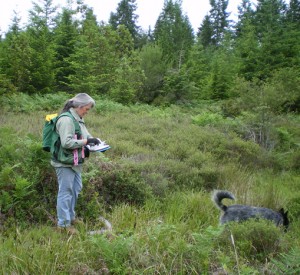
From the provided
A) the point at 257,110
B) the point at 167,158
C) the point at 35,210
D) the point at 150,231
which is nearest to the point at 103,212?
the point at 35,210

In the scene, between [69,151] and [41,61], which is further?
[41,61]

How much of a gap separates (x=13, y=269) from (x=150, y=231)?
159 centimetres

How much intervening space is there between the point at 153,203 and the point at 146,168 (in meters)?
1.55

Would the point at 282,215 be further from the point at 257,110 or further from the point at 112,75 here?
the point at 112,75

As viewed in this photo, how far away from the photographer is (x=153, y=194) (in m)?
6.50

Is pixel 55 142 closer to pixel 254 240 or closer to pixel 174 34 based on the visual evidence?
pixel 254 240

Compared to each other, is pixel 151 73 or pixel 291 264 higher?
pixel 151 73

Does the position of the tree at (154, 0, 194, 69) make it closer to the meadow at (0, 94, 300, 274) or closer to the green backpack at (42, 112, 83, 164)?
the meadow at (0, 94, 300, 274)

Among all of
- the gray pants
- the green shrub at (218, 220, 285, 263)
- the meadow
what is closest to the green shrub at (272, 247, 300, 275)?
the meadow

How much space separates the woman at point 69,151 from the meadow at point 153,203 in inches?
13.5

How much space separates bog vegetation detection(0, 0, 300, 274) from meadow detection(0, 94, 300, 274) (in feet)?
0.07

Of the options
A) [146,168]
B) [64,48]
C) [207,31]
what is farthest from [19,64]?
[207,31]

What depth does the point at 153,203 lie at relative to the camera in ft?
19.7

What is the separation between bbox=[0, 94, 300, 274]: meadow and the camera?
348 cm
